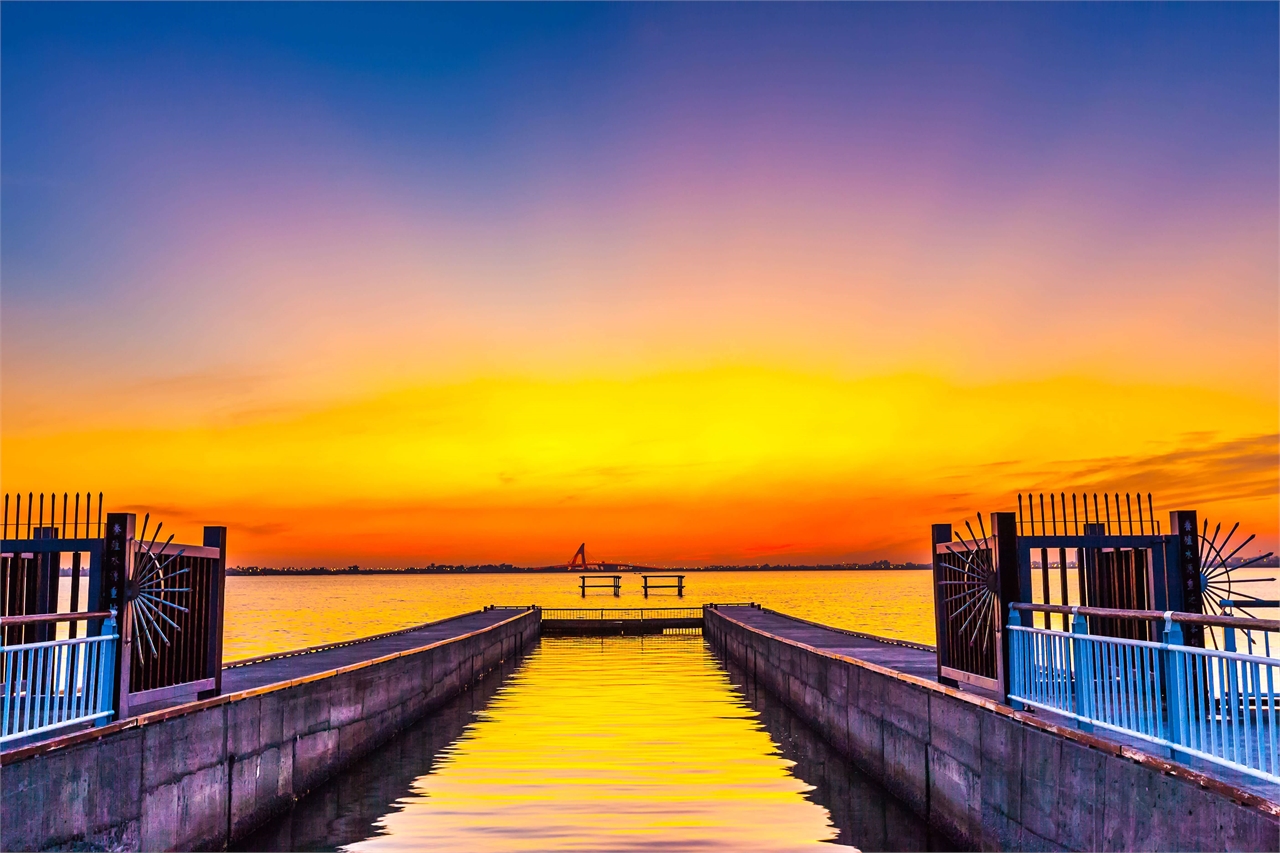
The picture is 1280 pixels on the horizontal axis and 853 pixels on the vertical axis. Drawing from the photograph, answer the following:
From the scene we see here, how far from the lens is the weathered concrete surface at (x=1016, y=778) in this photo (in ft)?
24.1

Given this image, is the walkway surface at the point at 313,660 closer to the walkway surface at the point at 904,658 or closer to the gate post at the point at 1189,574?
the walkway surface at the point at 904,658

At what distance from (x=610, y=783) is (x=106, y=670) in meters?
8.76

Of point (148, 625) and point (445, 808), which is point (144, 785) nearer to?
point (148, 625)

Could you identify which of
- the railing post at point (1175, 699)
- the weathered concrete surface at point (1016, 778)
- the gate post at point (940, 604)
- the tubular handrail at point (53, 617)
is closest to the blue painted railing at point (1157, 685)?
the railing post at point (1175, 699)

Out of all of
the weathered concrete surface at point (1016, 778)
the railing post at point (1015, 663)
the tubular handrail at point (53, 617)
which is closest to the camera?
the weathered concrete surface at point (1016, 778)

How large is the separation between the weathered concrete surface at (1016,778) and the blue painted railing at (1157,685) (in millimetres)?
313

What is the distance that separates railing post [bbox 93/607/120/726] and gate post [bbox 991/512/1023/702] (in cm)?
974

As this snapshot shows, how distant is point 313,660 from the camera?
2131 cm

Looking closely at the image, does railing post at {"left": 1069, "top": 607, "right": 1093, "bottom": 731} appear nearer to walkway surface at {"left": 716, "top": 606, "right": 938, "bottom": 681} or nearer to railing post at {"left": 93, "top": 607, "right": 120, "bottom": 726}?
walkway surface at {"left": 716, "top": 606, "right": 938, "bottom": 681}

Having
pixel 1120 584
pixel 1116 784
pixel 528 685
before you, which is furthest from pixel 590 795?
pixel 528 685

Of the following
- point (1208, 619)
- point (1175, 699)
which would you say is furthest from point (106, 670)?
point (1208, 619)

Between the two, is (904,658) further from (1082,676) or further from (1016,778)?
(1082,676)

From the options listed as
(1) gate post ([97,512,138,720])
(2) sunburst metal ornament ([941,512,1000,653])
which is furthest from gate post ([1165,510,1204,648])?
(1) gate post ([97,512,138,720])

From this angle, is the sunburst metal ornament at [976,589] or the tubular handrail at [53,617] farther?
the sunburst metal ornament at [976,589]
